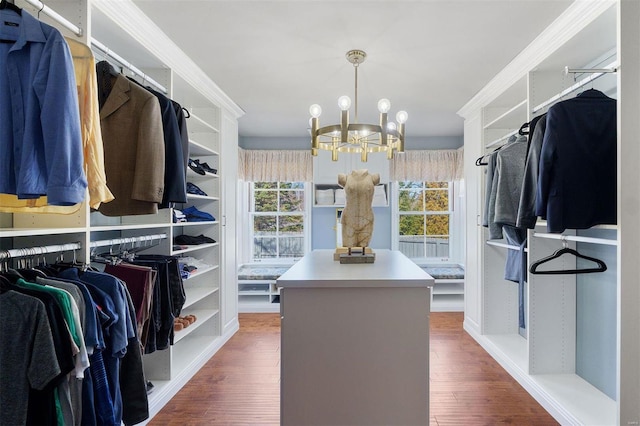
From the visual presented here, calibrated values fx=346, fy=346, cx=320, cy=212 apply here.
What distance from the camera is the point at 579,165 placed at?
A: 1824mm

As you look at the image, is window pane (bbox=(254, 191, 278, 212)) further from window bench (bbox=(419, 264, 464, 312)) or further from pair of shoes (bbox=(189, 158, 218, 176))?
window bench (bbox=(419, 264, 464, 312))

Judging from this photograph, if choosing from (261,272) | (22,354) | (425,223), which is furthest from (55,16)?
(425,223)

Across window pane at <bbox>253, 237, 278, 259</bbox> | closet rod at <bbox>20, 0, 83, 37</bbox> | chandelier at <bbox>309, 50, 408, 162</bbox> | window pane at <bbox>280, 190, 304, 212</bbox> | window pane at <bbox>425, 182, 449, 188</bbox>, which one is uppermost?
closet rod at <bbox>20, 0, 83, 37</bbox>

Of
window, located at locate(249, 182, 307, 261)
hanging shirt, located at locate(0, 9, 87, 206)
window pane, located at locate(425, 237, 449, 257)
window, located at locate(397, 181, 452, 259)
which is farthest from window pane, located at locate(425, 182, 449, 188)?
hanging shirt, located at locate(0, 9, 87, 206)

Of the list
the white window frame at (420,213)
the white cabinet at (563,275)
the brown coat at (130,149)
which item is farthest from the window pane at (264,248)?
the brown coat at (130,149)

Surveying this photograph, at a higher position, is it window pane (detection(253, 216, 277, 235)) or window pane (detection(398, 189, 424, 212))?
window pane (detection(398, 189, 424, 212))

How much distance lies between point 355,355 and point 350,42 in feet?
6.41

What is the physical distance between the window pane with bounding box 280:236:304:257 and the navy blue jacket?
3622 millimetres

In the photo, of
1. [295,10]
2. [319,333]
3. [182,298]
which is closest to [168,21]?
[295,10]

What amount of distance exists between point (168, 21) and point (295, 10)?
79cm

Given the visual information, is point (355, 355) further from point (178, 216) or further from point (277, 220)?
point (277, 220)

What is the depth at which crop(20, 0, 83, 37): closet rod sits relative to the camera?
1.30 metres

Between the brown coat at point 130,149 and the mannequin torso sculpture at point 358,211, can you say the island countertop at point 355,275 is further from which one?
the brown coat at point 130,149

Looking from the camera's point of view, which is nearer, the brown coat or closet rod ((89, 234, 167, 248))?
the brown coat
